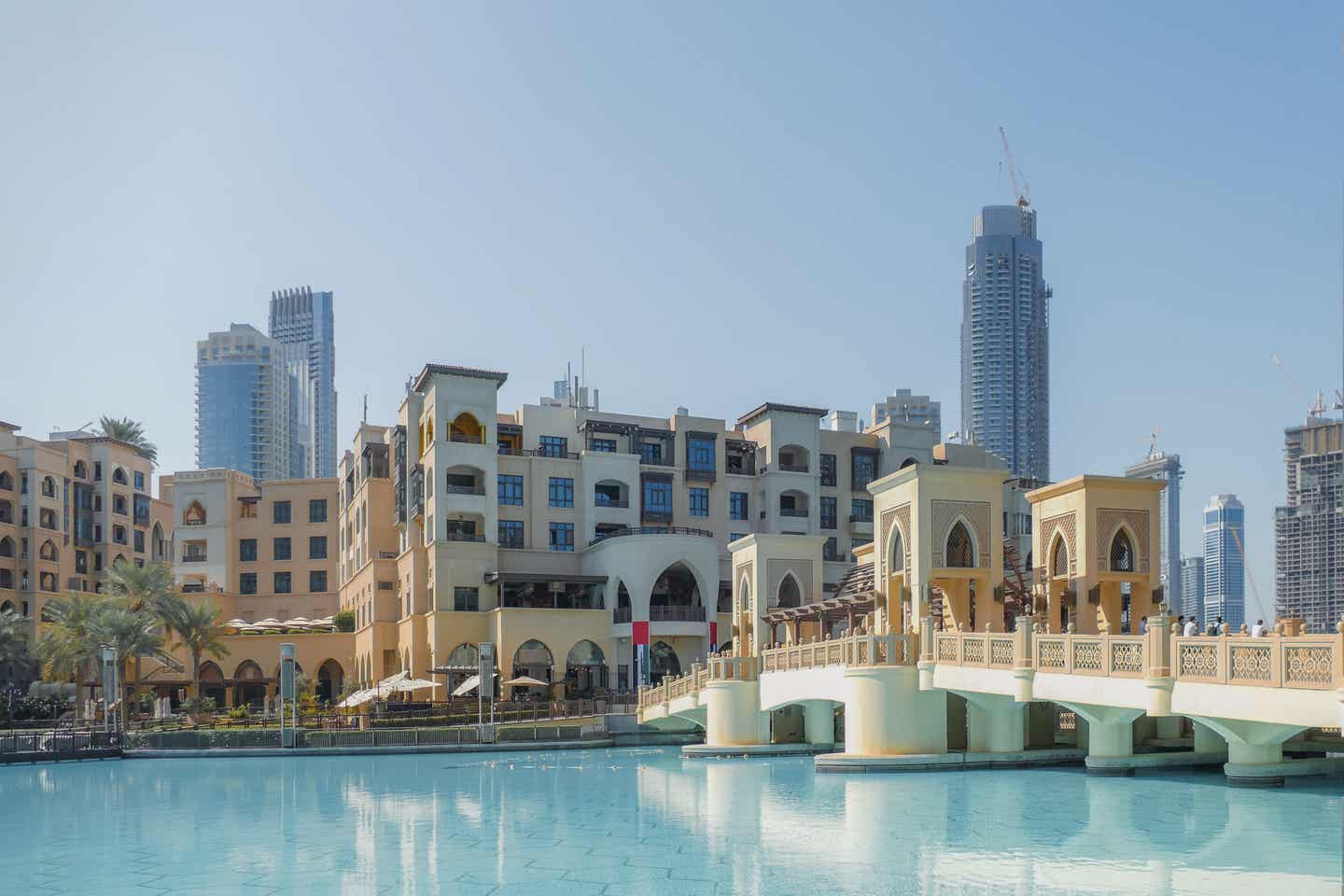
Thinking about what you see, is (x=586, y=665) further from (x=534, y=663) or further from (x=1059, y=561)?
(x=1059, y=561)

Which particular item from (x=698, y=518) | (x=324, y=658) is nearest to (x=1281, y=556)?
(x=698, y=518)

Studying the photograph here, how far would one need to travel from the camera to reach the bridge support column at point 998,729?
33.6 meters

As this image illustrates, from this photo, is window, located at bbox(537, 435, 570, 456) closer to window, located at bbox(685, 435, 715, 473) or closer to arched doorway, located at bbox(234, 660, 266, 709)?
window, located at bbox(685, 435, 715, 473)

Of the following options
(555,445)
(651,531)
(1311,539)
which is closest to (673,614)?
(651,531)

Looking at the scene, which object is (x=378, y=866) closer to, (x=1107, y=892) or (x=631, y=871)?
(x=631, y=871)

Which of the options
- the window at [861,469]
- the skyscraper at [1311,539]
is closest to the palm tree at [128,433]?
the window at [861,469]

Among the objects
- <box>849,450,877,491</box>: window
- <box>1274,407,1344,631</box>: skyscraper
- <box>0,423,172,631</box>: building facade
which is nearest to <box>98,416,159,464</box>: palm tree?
<box>0,423,172,631</box>: building facade

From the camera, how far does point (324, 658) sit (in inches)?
3002

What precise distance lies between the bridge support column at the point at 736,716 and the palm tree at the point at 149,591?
34.0 meters

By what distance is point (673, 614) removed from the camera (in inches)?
2576

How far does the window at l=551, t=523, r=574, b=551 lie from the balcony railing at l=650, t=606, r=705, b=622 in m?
6.73

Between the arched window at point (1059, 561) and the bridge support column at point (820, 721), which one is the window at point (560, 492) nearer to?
the bridge support column at point (820, 721)

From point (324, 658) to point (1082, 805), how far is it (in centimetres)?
5770

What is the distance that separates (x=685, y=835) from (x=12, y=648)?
56743mm
